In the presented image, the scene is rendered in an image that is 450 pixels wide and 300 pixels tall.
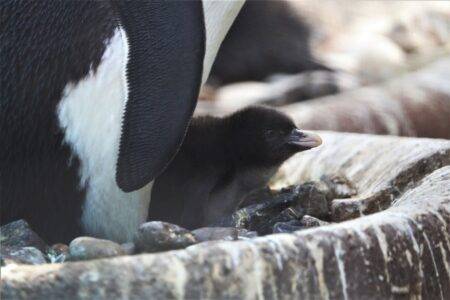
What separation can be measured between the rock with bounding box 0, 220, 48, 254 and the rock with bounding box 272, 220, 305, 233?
592mm

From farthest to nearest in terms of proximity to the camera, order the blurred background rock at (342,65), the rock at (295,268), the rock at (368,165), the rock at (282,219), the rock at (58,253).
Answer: the blurred background rock at (342,65), the rock at (368,165), the rock at (282,219), the rock at (58,253), the rock at (295,268)

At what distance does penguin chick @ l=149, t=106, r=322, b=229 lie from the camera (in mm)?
3645

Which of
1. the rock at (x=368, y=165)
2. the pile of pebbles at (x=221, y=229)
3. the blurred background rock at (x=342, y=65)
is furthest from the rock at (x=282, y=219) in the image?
the blurred background rock at (x=342, y=65)

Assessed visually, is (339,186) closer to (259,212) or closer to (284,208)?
(284,208)

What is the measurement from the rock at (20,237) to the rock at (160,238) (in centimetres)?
41

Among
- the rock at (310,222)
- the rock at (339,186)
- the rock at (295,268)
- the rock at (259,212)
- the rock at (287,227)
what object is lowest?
the rock at (295,268)

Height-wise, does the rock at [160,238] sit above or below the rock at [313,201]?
below

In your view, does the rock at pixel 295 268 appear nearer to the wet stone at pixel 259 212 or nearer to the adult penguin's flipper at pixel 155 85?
the wet stone at pixel 259 212

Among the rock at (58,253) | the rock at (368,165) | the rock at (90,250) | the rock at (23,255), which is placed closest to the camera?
the rock at (90,250)

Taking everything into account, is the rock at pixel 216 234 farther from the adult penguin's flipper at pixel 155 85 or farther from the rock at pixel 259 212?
the rock at pixel 259 212

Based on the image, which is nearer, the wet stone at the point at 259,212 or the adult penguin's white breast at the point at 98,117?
the adult penguin's white breast at the point at 98,117

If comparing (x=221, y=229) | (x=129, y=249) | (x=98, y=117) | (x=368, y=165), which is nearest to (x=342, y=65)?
(x=368, y=165)

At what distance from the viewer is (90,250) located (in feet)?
8.45

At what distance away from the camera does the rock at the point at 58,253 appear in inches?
111
